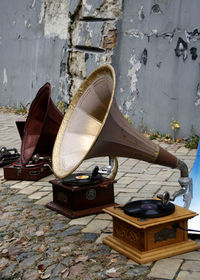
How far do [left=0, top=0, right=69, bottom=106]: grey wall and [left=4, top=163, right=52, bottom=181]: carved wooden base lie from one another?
12.8 ft

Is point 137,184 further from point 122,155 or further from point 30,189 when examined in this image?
point 122,155

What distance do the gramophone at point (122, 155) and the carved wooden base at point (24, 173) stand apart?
134 cm

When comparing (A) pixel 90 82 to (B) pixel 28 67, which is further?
(B) pixel 28 67

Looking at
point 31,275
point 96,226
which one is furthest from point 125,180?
point 31,275

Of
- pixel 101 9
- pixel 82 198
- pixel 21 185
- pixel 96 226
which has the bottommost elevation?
pixel 21 185

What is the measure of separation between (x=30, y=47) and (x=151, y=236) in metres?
7.69

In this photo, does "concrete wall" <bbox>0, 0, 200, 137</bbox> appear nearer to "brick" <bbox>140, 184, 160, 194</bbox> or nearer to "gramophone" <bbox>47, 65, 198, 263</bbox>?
"brick" <bbox>140, 184, 160, 194</bbox>

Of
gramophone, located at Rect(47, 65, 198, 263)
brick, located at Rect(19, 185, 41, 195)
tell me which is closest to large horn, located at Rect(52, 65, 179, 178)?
gramophone, located at Rect(47, 65, 198, 263)

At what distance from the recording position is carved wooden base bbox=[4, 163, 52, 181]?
5.31 meters

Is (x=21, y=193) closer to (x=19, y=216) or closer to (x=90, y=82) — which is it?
(x=19, y=216)

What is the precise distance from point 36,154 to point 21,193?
0.45m

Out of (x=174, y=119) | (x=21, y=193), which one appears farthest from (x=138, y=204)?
(x=174, y=119)

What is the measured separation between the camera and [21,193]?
4.90 m

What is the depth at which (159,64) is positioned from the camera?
6984 mm
